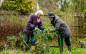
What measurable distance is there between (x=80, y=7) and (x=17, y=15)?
4004mm

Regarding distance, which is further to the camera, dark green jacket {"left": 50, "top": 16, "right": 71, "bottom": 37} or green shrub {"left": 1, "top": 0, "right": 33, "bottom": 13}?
green shrub {"left": 1, "top": 0, "right": 33, "bottom": 13}

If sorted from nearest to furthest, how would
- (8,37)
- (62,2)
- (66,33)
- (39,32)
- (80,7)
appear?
(39,32) < (66,33) < (8,37) < (80,7) < (62,2)

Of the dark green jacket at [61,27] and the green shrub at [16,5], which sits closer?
the dark green jacket at [61,27]

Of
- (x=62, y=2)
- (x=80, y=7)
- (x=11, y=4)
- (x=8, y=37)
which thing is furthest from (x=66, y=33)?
(x=62, y=2)

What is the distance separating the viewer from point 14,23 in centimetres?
677

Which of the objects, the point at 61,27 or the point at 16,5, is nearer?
the point at 61,27

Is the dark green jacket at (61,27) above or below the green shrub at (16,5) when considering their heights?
below

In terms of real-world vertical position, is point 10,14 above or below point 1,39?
above

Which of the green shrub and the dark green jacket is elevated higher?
the green shrub

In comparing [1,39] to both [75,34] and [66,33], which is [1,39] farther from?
[75,34]

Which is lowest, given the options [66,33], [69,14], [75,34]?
[75,34]

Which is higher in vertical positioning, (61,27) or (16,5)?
(16,5)

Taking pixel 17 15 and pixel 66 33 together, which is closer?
pixel 66 33

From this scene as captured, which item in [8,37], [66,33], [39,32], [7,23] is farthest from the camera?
[7,23]
